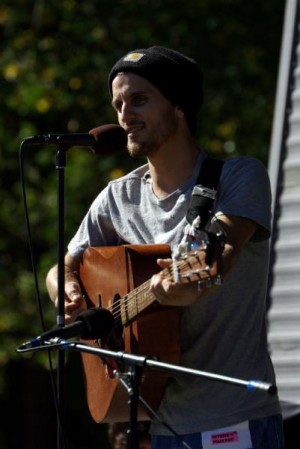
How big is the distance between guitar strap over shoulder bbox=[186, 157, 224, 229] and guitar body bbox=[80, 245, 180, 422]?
0.68ft

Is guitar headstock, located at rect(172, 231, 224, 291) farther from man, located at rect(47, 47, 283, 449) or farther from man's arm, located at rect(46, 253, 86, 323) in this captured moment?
man's arm, located at rect(46, 253, 86, 323)

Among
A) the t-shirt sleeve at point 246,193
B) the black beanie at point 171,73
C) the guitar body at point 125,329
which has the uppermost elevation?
the black beanie at point 171,73

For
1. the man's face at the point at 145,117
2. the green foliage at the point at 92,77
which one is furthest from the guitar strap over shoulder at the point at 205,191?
the green foliage at the point at 92,77

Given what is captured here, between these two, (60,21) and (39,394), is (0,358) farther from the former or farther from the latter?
(60,21)

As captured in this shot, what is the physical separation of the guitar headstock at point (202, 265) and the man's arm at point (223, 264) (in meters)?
0.03

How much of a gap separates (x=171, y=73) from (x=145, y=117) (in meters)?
0.18

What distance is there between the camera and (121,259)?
165 inches

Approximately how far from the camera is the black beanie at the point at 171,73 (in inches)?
166

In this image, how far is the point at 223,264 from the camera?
367cm

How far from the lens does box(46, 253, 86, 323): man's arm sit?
437 centimetres

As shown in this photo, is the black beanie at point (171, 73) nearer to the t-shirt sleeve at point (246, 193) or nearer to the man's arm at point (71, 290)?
the t-shirt sleeve at point (246, 193)

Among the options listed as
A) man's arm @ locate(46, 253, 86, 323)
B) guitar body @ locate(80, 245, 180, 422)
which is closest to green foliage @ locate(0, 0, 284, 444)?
man's arm @ locate(46, 253, 86, 323)

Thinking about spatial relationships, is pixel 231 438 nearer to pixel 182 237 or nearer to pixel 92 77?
pixel 182 237

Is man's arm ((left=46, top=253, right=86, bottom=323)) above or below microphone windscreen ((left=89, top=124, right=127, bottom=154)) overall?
below
